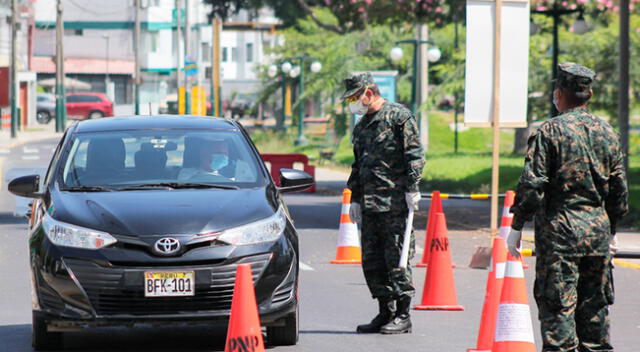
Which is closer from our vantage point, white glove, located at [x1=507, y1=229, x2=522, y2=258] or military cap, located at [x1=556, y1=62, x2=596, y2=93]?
military cap, located at [x1=556, y1=62, x2=596, y2=93]

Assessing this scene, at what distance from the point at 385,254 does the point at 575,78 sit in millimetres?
2954

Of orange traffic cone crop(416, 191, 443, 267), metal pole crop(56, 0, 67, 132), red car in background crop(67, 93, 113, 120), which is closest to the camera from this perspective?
orange traffic cone crop(416, 191, 443, 267)

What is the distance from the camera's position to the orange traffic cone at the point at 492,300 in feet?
28.3

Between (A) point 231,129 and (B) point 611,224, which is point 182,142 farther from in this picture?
(B) point 611,224

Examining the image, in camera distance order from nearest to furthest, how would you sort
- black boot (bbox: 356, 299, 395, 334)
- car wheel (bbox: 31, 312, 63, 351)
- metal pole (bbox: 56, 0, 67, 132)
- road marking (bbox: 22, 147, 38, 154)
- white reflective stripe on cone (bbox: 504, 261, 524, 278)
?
white reflective stripe on cone (bbox: 504, 261, 524, 278) → car wheel (bbox: 31, 312, 63, 351) → black boot (bbox: 356, 299, 395, 334) → road marking (bbox: 22, 147, 38, 154) → metal pole (bbox: 56, 0, 67, 132)

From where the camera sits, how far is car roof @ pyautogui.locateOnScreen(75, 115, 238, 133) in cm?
1023

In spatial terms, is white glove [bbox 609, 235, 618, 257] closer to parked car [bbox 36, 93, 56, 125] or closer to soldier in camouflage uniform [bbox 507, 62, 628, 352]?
soldier in camouflage uniform [bbox 507, 62, 628, 352]

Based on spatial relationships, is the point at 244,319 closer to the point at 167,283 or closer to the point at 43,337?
the point at 167,283

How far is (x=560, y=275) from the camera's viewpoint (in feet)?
23.9

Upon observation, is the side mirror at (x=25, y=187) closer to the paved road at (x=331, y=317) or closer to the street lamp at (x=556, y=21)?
the paved road at (x=331, y=317)

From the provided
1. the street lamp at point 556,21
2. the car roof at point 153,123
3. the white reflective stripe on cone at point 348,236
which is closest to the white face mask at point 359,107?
the car roof at point 153,123

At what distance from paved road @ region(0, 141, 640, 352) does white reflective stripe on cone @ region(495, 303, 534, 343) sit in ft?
5.02

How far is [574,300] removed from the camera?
729 centimetres

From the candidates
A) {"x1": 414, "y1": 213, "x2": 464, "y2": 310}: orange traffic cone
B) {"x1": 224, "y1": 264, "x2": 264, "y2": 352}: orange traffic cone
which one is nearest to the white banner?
{"x1": 414, "y1": 213, "x2": 464, "y2": 310}: orange traffic cone
